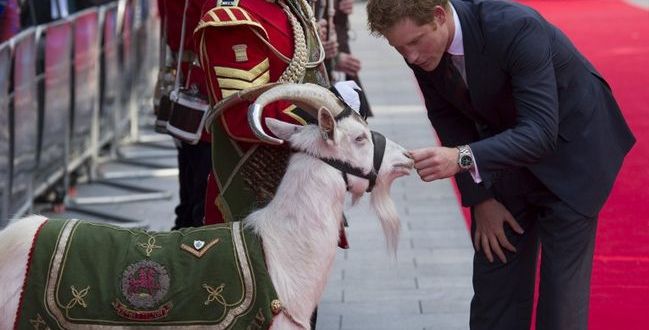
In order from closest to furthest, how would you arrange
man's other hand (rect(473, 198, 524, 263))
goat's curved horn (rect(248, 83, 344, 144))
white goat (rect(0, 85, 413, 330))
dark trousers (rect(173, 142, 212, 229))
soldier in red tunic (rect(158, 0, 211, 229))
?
goat's curved horn (rect(248, 83, 344, 144))
white goat (rect(0, 85, 413, 330))
man's other hand (rect(473, 198, 524, 263))
soldier in red tunic (rect(158, 0, 211, 229))
dark trousers (rect(173, 142, 212, 229))

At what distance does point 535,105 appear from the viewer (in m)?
4.18

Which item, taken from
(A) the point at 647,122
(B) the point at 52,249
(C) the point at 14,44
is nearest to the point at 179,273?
(B) the point at 52,249

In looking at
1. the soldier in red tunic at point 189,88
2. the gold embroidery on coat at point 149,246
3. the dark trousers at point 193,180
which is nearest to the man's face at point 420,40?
the gold embroidery on coat at point 149,246

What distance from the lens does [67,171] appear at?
9.05 metres

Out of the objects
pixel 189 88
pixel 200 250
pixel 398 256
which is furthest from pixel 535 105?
pixel 398 256

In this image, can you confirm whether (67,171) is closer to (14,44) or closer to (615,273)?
(14,44)

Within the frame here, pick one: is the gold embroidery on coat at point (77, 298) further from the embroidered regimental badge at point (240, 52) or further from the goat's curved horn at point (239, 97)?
the embroidered regimental badge at point (240, 52)

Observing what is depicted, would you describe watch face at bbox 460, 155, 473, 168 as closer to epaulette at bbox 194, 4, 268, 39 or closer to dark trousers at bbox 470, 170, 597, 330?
dark trousers at bbox 470, 170, 597, 330

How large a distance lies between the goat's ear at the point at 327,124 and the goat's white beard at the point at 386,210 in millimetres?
257

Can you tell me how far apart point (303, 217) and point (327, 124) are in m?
0.32

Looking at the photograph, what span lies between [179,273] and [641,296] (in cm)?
290

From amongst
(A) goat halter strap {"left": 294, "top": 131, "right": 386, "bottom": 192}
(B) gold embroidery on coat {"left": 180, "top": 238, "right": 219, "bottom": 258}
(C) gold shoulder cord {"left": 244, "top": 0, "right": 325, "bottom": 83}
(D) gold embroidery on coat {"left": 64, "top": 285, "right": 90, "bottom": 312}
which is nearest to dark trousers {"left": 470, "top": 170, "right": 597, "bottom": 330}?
(A) goat halter strap {"left": 294, "top": 131, "right": 386, "bottom": 192}

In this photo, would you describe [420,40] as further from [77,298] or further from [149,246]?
[77,298]

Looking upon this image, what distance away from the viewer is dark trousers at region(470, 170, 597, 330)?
4.53m
